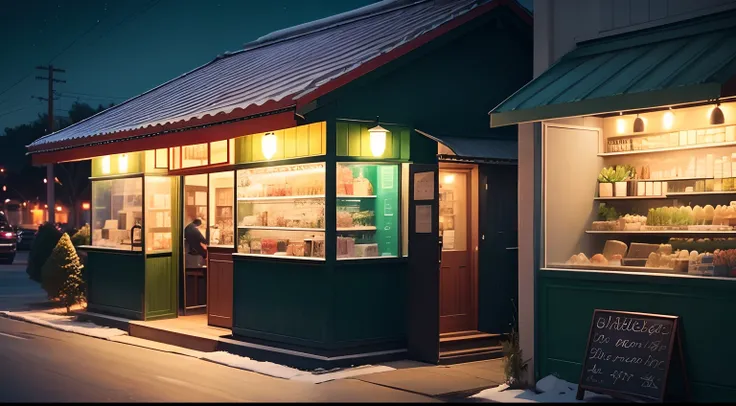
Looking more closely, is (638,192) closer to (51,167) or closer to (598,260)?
(598,260)

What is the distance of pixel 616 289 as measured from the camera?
362 inches

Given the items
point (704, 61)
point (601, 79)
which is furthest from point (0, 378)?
point (704, 61)

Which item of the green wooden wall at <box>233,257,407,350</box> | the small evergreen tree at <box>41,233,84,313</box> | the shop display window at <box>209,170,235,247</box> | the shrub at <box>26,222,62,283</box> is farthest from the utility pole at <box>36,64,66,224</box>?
the green wooden wall at <box>233,257,407,350</box>

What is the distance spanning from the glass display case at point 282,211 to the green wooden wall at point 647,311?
3.33m

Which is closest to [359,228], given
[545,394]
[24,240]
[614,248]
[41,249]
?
[614,248]

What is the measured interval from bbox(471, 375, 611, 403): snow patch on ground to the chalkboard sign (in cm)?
19

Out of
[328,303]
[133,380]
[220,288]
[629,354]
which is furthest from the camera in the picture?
[220,288]

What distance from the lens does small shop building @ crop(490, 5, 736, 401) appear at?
8.40m

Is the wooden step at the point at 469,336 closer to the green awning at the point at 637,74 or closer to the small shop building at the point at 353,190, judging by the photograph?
the small shop building at the point at 353,190

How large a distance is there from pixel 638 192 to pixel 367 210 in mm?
3595

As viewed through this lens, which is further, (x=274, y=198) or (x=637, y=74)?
(x=274, y=198)

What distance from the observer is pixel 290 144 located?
40.1ft

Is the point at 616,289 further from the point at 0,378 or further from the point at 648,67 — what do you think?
the point at 0,378

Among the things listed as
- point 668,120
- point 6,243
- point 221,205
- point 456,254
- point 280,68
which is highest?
point 280,68
